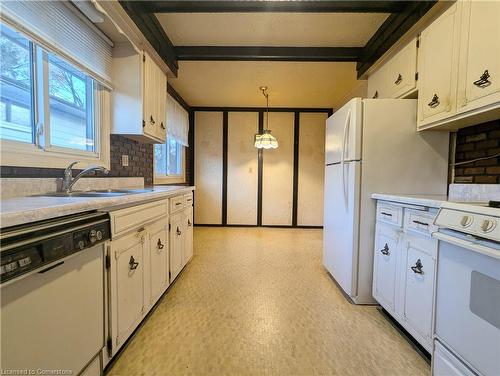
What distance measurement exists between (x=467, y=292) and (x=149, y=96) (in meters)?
2.71

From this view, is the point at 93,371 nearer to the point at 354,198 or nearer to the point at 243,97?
the point at 354,198

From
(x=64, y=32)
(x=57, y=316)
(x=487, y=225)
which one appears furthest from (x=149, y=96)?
(x=487, y=225)

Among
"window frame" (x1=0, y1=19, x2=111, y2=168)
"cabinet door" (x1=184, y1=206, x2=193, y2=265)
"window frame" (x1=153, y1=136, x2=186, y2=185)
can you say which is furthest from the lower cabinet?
"window frame" (x1=153, y1=136, x2=186, y2=185)

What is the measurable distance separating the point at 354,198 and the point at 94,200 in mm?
1876

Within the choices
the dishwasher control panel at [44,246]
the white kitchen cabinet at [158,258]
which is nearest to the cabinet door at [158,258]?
the white kitchen cabinet at [158,258]

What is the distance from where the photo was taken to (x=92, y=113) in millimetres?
2062

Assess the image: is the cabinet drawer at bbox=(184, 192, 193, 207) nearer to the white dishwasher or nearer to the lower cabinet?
the white dishwasher

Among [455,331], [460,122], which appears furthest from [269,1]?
[455,331]

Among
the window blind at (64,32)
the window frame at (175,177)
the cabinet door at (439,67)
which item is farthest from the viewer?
the window frame at (175,177)

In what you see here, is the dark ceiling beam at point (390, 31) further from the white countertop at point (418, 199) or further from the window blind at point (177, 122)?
the window blind at point (177, 122)

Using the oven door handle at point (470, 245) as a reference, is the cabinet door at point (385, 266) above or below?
below

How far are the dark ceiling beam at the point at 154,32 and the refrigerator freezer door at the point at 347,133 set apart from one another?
1878 millimetres

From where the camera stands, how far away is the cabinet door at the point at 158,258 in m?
1.79

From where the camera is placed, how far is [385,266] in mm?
1846
